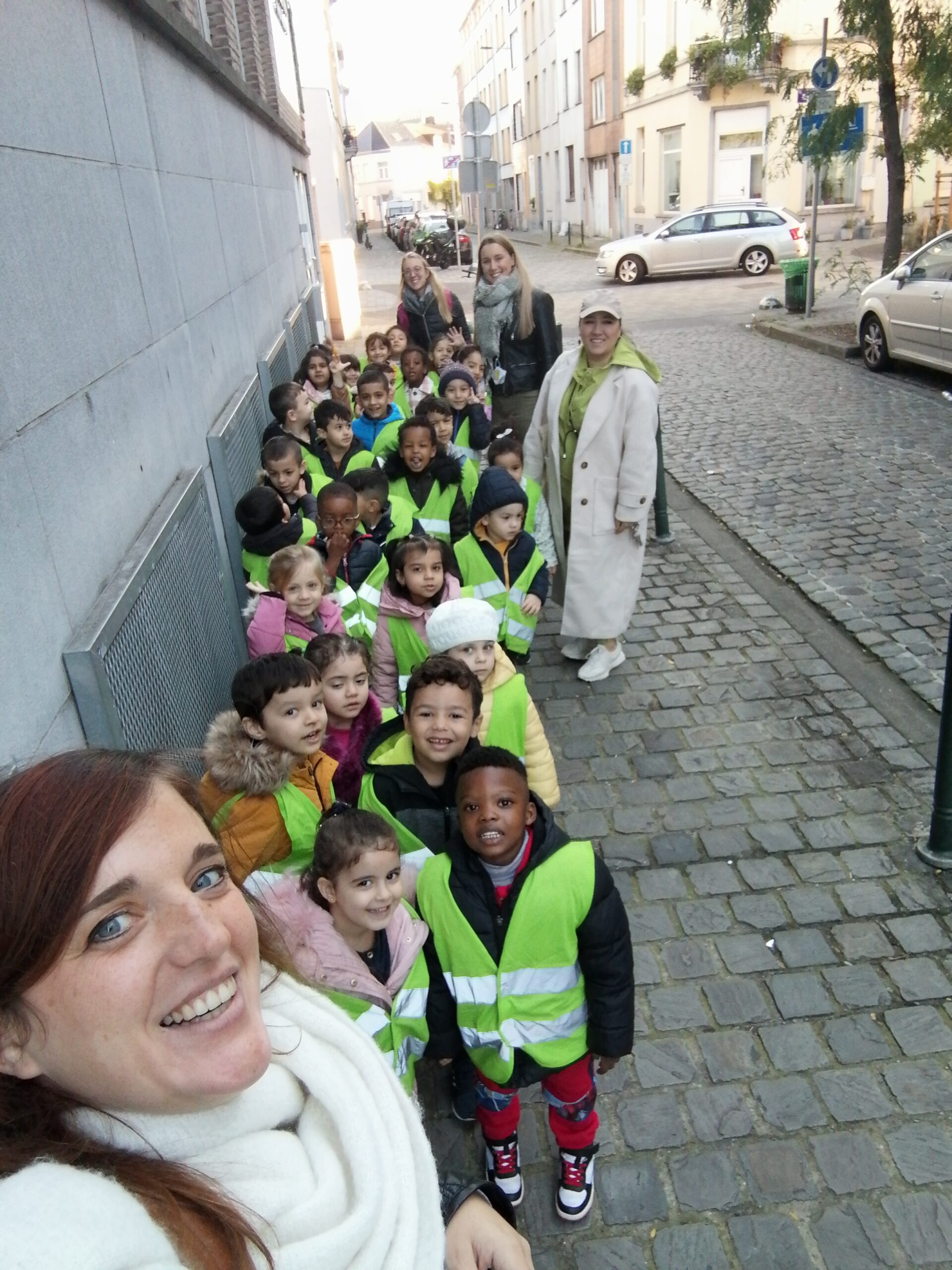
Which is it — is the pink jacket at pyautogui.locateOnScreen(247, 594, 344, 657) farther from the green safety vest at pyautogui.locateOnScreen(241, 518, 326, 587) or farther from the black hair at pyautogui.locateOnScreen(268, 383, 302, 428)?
the black hair at pyautogui.locateOnScreen(268, 383, 302, 428)

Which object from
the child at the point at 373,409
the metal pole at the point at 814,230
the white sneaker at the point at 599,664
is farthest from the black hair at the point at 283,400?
the metal pole at the point at 814,230

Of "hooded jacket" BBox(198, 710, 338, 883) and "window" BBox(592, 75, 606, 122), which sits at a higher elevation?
"window" BBox(592, 75, 606, 122)

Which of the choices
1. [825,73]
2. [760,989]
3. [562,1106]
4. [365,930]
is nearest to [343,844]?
[365,930]

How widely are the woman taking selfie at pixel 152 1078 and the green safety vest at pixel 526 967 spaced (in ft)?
3.79

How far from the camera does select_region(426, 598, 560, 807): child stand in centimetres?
340

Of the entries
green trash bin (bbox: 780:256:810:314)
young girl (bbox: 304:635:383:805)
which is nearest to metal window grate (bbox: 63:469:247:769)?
young girl (bbox: 304:635:383:805)

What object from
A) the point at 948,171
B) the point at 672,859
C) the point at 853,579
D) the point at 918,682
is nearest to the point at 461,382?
the point at 853,579

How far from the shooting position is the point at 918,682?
5.17 meters

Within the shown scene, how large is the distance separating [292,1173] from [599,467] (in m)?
4.25

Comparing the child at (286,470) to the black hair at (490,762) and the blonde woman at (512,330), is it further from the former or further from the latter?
the black hair at (490,762)

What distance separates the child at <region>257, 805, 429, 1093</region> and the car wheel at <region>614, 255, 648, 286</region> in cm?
2410

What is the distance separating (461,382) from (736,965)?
4552mm

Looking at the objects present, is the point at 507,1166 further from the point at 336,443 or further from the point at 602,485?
the point at 336,443

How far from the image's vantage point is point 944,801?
147 inches
